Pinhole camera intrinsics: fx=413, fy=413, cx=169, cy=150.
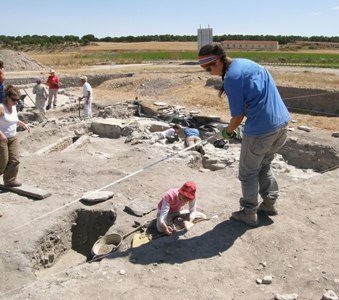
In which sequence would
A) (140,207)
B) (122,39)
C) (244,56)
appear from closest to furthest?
(140,207), (244,56), (122,39)

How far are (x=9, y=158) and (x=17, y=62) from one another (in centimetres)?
2757

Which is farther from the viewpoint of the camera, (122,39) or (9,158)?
(122,39)

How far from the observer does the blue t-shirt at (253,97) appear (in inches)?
174

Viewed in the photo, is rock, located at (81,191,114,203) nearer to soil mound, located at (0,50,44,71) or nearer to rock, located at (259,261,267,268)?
rock, located at (259,261,267,268)

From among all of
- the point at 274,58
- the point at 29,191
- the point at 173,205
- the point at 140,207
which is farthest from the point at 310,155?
the point at 274,58

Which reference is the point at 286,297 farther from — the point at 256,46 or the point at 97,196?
the point at 256,46

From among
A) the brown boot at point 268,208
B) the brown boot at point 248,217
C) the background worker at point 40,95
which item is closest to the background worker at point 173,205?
the brown boot at point 248,217

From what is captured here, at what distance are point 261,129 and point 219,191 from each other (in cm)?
271

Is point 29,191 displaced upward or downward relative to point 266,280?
downward

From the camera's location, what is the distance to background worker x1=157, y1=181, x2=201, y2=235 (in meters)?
5.10

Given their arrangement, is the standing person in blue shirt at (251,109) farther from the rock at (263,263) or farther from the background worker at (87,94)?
the background worker at (87,94)

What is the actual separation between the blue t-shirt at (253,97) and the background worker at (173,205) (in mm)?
1043

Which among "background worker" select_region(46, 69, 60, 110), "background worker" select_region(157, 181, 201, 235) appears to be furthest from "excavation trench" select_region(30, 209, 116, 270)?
"background worker" select_region(46, 69, 60, 110)

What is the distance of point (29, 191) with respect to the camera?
7.21m
